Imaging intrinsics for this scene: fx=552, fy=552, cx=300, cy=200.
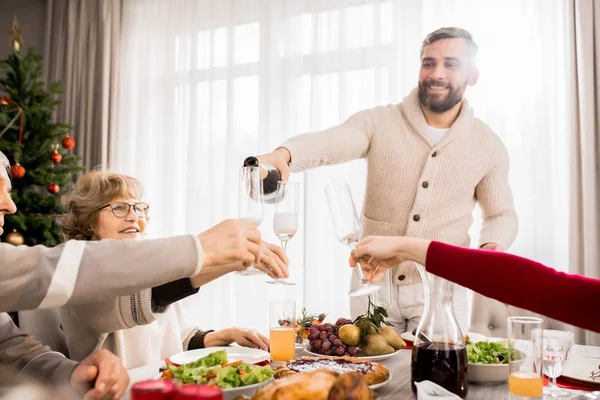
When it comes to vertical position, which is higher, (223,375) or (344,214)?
(344,214)

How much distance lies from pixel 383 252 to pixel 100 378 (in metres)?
0.69

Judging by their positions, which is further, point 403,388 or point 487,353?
point 487,353

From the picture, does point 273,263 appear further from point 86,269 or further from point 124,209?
point 124,209

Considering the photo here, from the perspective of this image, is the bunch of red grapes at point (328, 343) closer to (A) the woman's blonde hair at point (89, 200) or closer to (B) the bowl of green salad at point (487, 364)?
(B) the bowl of green salad at point (487, 364)

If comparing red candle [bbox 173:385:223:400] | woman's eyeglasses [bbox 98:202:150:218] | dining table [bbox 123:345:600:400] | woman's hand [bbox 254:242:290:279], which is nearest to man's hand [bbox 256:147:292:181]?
woman's eyeglasses [bbox 98:202:150:218]

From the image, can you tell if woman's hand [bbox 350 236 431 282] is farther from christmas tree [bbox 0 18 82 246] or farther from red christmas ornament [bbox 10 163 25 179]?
christmas tree [bbox 0 18 82 246]

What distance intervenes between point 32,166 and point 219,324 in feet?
5.65

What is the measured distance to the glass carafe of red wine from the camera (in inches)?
41.2

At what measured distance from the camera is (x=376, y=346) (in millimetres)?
1376

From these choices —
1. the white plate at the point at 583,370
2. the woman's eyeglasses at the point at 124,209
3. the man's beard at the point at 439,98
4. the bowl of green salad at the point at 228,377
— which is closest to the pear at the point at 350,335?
the bowl of green salad at the point at 228,377

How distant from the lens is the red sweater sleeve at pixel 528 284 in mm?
1143

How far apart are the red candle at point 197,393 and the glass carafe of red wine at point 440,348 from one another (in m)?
0.51

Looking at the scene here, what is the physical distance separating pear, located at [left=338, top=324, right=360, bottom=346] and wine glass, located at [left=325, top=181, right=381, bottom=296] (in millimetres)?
93

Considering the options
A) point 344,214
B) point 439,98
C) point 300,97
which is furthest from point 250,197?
point 300,97
